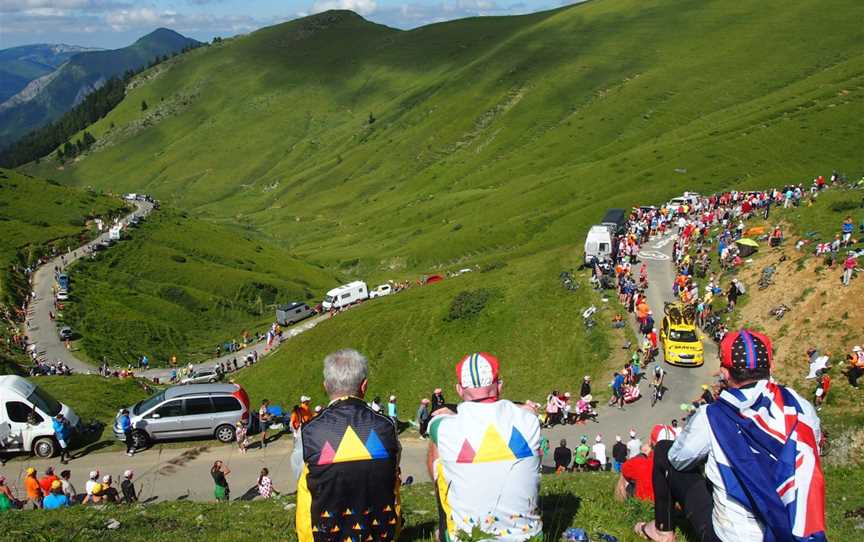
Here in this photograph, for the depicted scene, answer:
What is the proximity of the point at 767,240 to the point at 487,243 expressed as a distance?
47.9m

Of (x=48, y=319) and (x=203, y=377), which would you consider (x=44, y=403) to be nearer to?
(x=203, y=377)

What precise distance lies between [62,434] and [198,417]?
13.9 ft

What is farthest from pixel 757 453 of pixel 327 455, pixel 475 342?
pixel 475 342

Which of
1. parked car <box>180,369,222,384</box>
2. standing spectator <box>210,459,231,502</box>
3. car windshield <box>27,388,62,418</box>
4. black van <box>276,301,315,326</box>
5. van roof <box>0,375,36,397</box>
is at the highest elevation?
van roof <box>0,375,36,397</box>

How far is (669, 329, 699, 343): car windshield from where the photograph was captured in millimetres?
31609

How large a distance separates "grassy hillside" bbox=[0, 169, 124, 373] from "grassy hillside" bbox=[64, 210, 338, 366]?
5.87 meters

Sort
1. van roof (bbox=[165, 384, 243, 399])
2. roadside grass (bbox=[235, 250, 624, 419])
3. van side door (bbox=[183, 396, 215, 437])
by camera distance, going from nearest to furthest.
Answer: van side door (bbox=[183, 396, 215, 437]) → van roof (bbox=[165, 384, 243, 399]) → roadside grass (bbox=[235, 250, 624, 419])

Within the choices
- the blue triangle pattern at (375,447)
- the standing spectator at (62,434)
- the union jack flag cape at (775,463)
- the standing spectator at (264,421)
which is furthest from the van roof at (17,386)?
the union jack flag cape at (775,463)

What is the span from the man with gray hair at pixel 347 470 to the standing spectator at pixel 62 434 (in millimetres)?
17970

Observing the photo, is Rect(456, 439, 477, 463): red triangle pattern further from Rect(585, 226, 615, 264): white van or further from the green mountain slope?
the green mountain slope

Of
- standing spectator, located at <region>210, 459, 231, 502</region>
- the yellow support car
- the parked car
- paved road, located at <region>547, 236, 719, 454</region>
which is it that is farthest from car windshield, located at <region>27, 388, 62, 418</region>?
the parked car

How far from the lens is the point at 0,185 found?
108 meters

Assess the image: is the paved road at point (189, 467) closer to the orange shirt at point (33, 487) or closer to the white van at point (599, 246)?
the orange shirt at point (33, 487)

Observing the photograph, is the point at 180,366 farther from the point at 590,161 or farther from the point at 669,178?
the point at 590,161
